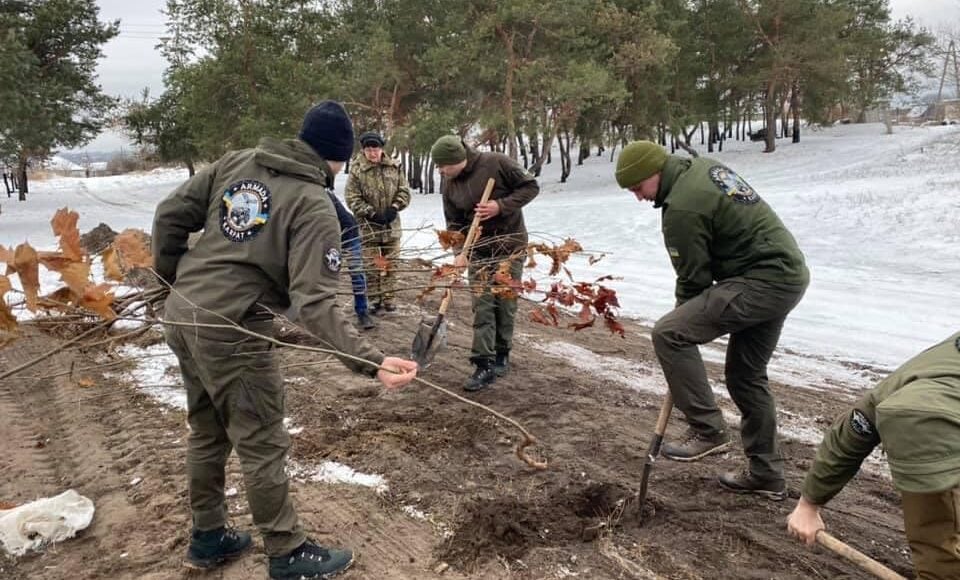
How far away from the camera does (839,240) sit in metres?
11.7

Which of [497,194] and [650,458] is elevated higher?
[497,194]

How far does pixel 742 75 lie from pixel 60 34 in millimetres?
25557

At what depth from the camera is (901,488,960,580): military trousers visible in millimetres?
1696

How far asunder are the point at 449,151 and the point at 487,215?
571mm

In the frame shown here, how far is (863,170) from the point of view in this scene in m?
21.1

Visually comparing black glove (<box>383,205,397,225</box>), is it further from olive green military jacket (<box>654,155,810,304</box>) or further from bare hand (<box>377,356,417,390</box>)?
bare hand (<box>377,356,417,390</box>)

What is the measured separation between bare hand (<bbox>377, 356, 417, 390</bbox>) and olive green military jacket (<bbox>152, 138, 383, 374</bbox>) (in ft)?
0.16

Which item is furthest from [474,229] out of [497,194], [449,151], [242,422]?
[242,422]

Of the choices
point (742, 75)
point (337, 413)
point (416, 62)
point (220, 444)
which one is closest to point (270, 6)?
point (416, 62)

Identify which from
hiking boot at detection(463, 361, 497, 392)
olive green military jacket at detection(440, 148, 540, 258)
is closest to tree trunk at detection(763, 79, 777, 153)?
olive green military jacket at detection(440, 148, 540, 258)

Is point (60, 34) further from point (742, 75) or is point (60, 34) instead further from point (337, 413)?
point (742, 75)

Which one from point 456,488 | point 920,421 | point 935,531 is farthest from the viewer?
point 456,488

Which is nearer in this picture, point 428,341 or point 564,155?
point 428,341

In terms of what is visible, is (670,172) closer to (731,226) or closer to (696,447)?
(731,226)
